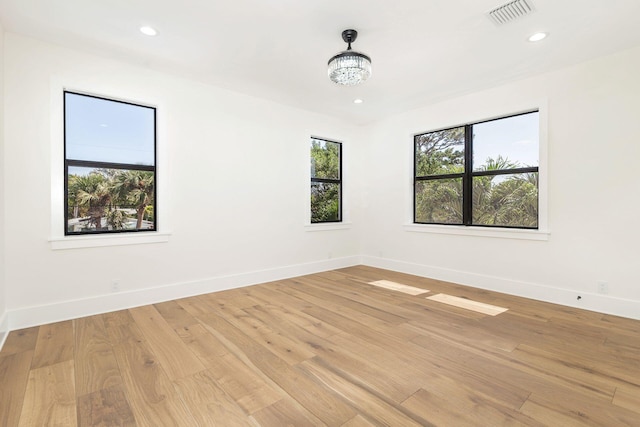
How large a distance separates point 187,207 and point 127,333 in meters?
1.55

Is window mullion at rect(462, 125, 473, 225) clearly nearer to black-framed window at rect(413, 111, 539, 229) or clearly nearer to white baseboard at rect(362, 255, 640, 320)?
black-framed window at rect(413, 111, 539, 229)

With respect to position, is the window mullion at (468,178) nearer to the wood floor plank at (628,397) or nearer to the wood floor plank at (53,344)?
the wood floor plank at (628,397)

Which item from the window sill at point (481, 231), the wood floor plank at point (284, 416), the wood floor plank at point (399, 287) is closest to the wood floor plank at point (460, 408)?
the wood floor plank at point (284, 416)

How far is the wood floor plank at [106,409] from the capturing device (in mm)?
1570

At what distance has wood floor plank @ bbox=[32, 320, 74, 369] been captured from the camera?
2.22m

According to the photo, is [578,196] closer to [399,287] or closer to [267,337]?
[399,287]

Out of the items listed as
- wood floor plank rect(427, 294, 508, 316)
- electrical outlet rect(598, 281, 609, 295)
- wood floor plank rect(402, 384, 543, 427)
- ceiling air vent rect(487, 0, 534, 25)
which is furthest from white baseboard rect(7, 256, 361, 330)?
ceiling air vent rect(487, 0, 534, 25)

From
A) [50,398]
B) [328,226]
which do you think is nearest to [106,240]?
[50,398]

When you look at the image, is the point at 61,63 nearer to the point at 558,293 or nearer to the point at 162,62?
the point at 162,62

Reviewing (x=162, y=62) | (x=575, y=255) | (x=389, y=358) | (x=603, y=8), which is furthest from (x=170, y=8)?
(x=575, y=255)

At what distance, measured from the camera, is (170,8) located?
2.41 metres

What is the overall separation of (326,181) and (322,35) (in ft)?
9.16

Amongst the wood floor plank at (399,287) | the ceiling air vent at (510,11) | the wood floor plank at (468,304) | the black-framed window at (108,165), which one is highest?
the ceiling air vent at (510,11)

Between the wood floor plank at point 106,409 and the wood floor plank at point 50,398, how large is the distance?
1.8 inches
